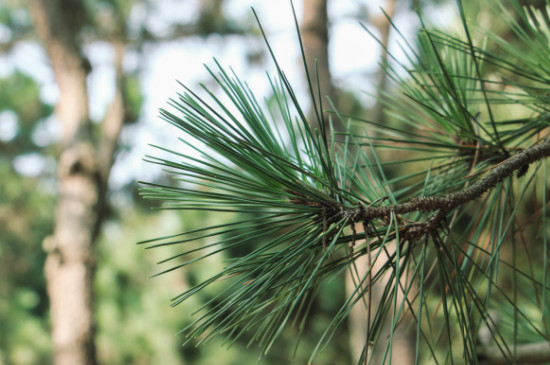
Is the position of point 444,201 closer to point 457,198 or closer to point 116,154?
point 457,198

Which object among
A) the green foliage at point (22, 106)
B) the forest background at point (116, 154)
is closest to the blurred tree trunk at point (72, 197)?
the forest background at point (116, 154)

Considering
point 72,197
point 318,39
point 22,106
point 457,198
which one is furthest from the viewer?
point 22,106

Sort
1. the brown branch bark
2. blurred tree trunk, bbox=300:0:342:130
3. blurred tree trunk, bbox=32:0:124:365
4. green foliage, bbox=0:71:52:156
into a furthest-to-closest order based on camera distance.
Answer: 1. green foliage, bbox=0:71:52:156
2. blurred tree trunk, bbox=32:0:124:365
3. blurred tree trunk, bbox=300:0:342:130
4. the brown branch bark

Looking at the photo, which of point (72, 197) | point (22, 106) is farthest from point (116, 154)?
point (22, 106)

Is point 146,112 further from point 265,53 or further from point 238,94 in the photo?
point 238,94

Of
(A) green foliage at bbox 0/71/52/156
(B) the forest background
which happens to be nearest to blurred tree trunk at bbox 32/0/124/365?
(B) the forest background

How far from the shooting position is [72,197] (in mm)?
2217

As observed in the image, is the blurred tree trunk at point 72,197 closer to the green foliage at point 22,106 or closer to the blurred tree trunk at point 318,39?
the blurred tree trunk at point 318,39

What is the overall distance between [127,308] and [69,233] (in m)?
2.46

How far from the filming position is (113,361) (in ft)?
14.1

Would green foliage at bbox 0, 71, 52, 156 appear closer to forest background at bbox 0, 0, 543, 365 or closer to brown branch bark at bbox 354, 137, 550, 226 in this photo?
forest background at bbox 0, 0, 543, 365

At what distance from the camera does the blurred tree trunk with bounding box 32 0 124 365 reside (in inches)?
81.4

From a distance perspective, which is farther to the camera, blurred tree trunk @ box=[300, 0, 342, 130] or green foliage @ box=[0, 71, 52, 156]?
green foliage @ box=[0, 71, 52, 156]

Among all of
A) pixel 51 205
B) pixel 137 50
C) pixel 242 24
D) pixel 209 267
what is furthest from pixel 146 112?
pixel 51 205
